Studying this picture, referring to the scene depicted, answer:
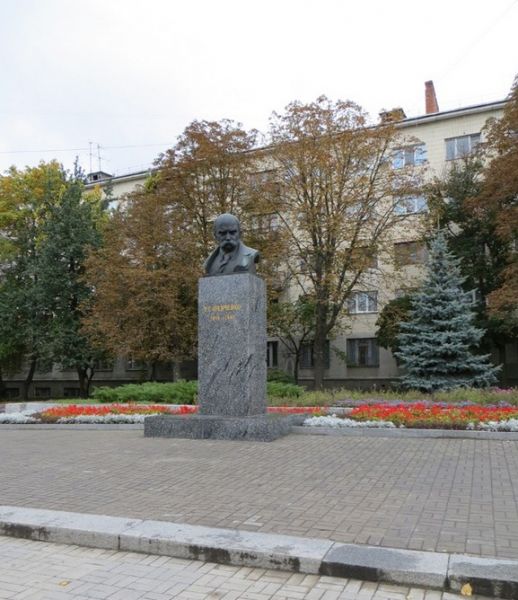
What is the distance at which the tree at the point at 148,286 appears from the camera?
25953 mm

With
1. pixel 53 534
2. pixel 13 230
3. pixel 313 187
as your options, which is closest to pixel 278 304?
pixel 313 187

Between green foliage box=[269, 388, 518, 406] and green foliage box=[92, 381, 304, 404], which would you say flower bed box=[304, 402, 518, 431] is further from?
green foliage box=[92, 381, 304, 404]

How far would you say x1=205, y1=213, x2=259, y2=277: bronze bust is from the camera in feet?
39.5

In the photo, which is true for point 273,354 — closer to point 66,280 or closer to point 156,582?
point 66,280

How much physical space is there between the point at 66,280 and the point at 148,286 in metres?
8.61

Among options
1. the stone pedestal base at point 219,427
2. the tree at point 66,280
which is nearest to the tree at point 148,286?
the tree at point 66,280

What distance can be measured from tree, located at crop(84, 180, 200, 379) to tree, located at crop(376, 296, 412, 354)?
30.8 feet

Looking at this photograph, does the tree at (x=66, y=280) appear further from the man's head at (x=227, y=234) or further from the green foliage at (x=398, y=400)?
the man's head at (x=227, y=234)

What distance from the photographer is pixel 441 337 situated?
2412 cm

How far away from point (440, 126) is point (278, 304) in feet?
49.7

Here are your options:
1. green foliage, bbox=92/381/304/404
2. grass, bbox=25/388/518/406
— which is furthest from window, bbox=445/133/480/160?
green foliage, bbox=92/381/304/404

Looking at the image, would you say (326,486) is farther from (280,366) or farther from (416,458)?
(280,366)

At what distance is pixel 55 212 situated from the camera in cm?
3244

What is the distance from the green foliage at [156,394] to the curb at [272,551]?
12.8 m
